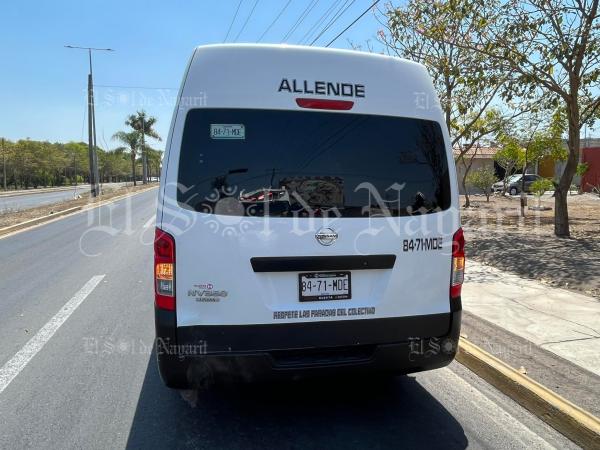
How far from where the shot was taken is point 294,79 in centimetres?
342

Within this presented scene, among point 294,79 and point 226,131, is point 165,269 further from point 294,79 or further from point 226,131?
point 294,79

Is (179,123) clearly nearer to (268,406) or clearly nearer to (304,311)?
(304,311)

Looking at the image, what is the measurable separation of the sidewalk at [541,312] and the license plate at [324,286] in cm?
246

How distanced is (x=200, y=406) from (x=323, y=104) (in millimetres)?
2407

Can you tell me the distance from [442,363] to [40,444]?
9.07 feet

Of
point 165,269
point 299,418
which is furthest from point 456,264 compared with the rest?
point 165,269

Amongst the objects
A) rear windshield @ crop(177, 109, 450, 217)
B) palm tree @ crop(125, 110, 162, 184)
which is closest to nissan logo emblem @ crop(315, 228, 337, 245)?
rear windshield @ crop(177, 109, 450, 217)

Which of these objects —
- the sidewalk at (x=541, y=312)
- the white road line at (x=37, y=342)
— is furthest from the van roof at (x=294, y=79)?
the white road line at (x=37, y=342)

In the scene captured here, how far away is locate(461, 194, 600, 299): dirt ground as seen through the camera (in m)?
7.78

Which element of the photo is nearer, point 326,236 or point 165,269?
point 165,269

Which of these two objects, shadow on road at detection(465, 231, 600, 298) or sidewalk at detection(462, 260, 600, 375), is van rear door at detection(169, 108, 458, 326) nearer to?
sidewalk at detection(462, 260, 600, 375)

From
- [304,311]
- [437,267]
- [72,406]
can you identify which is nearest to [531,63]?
[437,267]

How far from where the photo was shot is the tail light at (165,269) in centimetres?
321

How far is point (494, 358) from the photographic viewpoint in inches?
184
